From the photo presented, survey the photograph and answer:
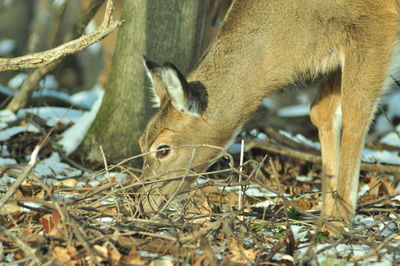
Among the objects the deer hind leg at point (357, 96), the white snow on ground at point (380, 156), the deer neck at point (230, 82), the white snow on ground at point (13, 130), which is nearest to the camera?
the deer hind leg at point (357, 96)

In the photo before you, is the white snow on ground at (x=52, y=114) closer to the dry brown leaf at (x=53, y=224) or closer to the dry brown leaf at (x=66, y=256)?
the dry brown leaf at (x=53, y=224)

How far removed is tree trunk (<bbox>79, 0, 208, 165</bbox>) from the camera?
7336mm

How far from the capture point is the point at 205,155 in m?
6.39

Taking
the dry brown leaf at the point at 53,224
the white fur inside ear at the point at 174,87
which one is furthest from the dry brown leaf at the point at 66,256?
the white fur inside ear at the point at 174,87

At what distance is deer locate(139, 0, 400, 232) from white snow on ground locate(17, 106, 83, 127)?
10.3ft

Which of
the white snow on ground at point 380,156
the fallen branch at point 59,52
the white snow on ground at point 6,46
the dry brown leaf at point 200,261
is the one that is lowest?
the white snow on ground at point 6,46

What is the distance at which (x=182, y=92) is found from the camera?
19.1 feet

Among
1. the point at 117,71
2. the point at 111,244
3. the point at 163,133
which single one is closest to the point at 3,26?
A: the point at 117,71

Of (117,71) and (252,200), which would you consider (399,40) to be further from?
(117,71)

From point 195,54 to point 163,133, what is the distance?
5.53 feet

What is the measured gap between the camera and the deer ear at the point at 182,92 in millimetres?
5613

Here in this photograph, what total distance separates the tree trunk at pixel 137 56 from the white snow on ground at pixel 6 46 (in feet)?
49.8

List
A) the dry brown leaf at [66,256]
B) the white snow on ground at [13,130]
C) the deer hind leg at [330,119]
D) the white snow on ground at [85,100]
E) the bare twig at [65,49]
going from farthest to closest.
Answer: the white snow on ground at [85,100] → the white snow on ground at [13,130] → the deer hind leg at [330,119] → the bare twig at [65,49] → the dry brown leaf at [66,256]

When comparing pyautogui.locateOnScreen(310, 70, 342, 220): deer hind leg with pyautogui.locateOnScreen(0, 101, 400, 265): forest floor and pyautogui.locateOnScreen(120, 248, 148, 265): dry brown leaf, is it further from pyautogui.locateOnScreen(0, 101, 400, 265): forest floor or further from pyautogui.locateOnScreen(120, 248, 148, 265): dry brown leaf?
pyautogui.locateOnScreen(120, 248, 148, 265): dry brown leaf
